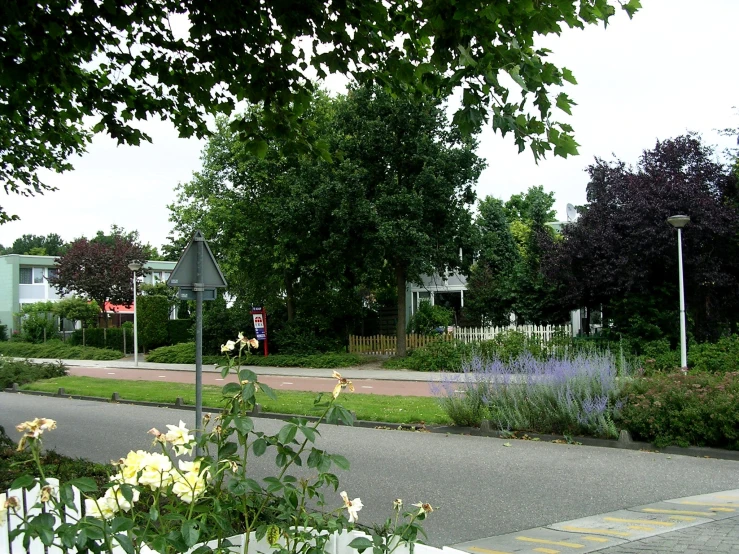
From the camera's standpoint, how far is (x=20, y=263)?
178 ft

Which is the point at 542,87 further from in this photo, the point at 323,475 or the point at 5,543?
the point at 5,543

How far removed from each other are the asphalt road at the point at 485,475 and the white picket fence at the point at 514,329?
46.2 feet

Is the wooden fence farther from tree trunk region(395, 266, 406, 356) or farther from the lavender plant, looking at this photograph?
the lavender plant

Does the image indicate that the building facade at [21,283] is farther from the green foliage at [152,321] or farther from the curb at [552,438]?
the curb at [552,438]

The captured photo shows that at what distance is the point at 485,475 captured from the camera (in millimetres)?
8203

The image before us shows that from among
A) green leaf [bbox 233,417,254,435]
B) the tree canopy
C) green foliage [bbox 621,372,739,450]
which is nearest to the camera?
green leaf [bbox 233,417,254,435]

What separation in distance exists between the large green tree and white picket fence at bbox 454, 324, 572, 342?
61.3 ft

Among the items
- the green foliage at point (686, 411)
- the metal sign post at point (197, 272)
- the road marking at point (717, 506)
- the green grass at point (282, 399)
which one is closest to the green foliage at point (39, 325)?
the green grass at point (282, 399)

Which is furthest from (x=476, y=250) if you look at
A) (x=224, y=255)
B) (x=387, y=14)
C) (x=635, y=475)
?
Answer: (x=387, y=14)

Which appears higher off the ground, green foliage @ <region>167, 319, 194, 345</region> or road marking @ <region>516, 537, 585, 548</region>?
green foliage @ <region>167, 319, 194, 345</region>

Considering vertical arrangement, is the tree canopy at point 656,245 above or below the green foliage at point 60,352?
above

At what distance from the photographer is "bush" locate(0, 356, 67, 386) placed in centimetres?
2327

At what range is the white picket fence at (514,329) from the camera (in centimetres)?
2461

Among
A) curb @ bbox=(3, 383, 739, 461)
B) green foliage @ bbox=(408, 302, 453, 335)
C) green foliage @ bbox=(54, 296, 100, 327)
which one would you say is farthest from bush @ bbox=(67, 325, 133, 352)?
curb @ bbox=(3, 383, 739, 461)
